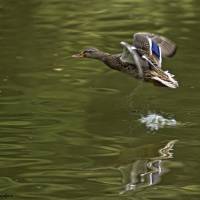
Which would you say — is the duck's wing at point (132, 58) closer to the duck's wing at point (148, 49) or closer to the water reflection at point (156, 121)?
the duck's wing at point (148, 49)

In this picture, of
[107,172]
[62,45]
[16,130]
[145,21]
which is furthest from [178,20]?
[107,172]

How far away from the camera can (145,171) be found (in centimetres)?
829

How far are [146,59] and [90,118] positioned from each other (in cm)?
109

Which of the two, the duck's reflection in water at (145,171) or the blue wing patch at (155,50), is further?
the blue wing patch at (155,50)

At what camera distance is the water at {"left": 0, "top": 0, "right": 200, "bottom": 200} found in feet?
25.9

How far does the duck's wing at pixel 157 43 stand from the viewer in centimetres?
1056

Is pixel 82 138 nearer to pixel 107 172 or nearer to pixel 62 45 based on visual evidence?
pixel 107 172

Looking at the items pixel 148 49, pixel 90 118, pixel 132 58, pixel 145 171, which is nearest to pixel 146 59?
pixel 148 49

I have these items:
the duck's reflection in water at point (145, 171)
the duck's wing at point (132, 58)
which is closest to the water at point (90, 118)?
the duck's reflection in water at point (145, 171)

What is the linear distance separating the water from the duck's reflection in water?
0.04 ft

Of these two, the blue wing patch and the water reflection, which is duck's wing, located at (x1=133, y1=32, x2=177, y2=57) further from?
the water reflection

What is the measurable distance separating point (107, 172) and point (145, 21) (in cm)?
917

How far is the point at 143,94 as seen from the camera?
11523mm

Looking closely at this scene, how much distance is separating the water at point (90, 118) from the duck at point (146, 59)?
0.47 m
